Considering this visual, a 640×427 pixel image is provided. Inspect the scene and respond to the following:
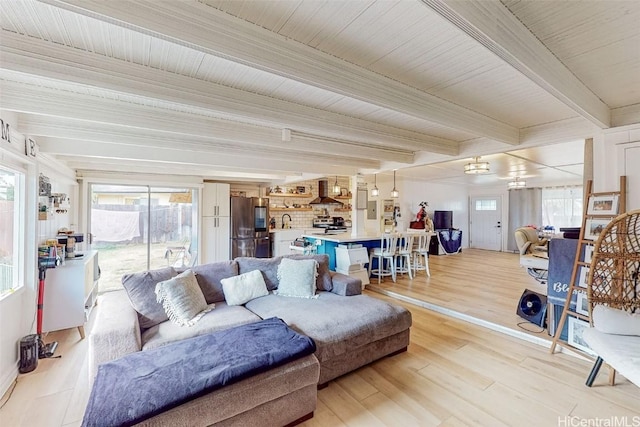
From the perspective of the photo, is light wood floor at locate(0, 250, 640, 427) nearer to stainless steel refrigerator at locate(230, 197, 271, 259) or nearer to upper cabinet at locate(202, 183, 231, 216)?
→ upper cabinet at locate(202, 183, 231, 216)

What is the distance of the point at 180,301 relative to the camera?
2.45 m

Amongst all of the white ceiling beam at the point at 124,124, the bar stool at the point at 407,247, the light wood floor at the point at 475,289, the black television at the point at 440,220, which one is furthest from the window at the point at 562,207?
the white ceiling beam at the point at 124,124

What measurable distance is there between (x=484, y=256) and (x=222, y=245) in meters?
7.14

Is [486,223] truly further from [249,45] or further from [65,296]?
[65,296]

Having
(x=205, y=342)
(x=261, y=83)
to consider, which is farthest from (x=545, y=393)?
(x=261, y=83)

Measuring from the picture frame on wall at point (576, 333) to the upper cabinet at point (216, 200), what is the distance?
5.85m

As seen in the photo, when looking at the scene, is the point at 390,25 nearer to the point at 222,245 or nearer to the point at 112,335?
the point at 112,335

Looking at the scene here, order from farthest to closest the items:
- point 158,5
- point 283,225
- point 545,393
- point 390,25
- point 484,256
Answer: point 484,256 < point 283,225 < point 545,393 < point 390,25 < point 158,5

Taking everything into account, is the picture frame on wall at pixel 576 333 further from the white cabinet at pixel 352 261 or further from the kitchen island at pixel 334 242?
the kitchen island at pixel 334 242

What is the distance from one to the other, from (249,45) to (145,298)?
2.22m

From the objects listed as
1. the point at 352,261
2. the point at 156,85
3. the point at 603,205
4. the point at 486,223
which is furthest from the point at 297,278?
the point at 486,223

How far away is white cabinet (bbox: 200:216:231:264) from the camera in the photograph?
6.07m

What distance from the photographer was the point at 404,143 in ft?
10.2

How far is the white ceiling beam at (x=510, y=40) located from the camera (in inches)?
41.9
